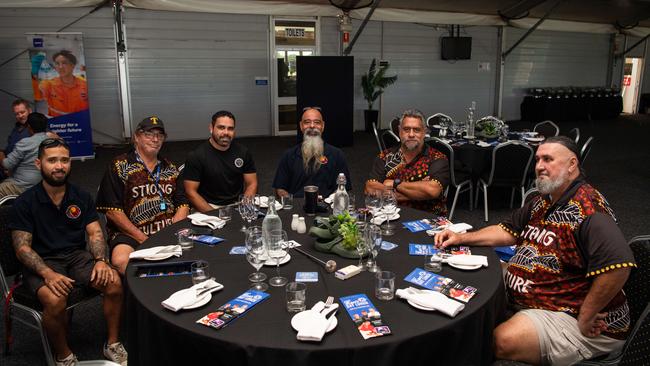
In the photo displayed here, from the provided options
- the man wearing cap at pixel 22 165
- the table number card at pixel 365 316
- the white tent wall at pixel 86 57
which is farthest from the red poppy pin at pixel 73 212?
the white tent wall at pixel 86 57

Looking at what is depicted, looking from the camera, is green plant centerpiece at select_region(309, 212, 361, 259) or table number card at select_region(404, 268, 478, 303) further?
green plant centerpiece at select_region(309, 212, 361, 259)

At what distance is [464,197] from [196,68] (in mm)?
6852

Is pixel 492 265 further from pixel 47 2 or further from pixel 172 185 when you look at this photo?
pixel 47 2

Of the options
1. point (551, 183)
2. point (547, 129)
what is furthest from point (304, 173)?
point (547, 129)

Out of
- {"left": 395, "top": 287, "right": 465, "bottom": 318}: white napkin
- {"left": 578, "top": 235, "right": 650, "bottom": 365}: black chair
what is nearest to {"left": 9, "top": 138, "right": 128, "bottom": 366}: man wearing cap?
{"left": 395, "top": 287, "right": 465, "bottom": 318}: white napkin

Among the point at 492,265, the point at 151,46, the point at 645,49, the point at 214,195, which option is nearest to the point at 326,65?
the point at 151,46

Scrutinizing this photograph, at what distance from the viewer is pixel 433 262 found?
2.32 m

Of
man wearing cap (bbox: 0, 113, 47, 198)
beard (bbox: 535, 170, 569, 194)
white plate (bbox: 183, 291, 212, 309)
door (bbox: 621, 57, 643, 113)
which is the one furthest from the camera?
door (bbox: 621, 57, 643, 113)

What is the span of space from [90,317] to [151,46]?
8.03m

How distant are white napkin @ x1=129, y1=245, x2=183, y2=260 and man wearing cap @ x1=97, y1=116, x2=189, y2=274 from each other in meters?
0.82

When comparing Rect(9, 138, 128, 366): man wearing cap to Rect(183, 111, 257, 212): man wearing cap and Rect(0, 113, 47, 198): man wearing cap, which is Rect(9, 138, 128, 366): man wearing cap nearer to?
Rect(183, 111, 257, 212): man wearing cap

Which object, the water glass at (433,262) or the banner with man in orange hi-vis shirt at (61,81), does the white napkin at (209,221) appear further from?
the banner with man in orange hi-vis shirt at (61,81)

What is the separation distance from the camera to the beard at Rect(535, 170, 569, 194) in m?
2.37

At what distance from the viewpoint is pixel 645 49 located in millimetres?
16391
